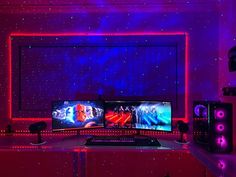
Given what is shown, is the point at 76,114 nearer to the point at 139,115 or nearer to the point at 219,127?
the point at 139,115

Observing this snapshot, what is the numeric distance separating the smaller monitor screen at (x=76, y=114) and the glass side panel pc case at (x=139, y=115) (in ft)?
0.33

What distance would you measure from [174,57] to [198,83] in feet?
1.37

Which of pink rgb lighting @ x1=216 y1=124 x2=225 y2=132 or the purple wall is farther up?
the purple wall

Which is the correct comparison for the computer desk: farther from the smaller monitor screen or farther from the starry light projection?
the starry light projection

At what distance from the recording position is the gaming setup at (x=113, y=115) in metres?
3.14

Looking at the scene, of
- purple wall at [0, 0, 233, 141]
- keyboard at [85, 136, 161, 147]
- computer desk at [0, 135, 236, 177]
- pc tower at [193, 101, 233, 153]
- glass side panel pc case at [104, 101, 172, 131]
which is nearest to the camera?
pc tower at [193, 101, 233, 153]

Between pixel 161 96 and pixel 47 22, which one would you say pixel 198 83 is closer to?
pixel 161 96

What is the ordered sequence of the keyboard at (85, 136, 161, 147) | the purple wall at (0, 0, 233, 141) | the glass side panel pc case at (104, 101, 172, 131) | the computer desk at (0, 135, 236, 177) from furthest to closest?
the purple wall at (0, 0, 233, 141) < the glass side panel pc case at (104, 101, 172, 131) < the keyboard at (85, 136, 161, 147) < the computer desk at (0, 135, 236, 177)

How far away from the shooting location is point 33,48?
11.4ft

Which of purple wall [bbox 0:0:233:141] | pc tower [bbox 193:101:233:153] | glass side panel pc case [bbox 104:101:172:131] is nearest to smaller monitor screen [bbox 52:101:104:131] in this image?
glass side panel pc case [bbox 104:101:172:131]

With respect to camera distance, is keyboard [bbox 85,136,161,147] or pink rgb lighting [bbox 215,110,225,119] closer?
pink rgb lighting [bbox 215,110,225,119]

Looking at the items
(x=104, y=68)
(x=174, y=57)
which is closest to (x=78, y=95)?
(x=104, y=68)

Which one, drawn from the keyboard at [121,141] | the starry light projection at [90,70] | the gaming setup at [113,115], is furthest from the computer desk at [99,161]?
the starry light projection at [90,70]

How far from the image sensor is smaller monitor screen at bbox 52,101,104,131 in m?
3.19
